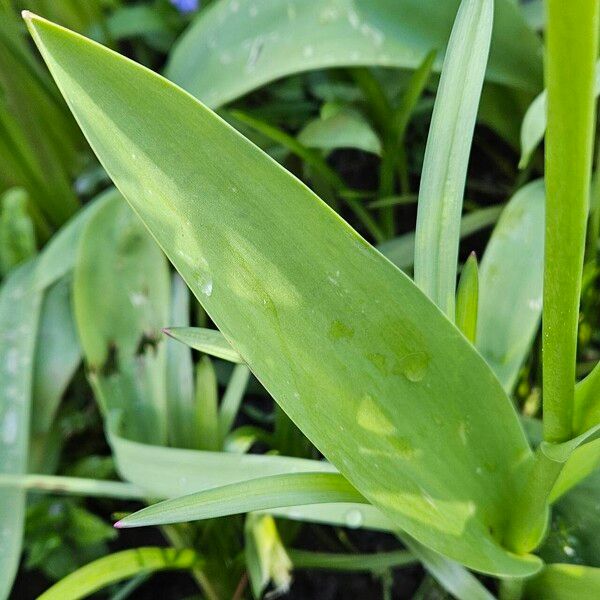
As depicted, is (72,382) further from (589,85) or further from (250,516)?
(589,85)

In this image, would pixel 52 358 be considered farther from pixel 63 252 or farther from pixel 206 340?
pixel 206 340

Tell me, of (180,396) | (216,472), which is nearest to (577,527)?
(216,472)

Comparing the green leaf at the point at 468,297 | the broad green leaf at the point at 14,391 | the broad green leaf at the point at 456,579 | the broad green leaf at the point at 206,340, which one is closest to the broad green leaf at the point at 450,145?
the green leaf at the point at 468,297

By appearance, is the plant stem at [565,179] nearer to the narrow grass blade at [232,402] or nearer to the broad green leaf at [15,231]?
the narrow grass blade at [232,402]

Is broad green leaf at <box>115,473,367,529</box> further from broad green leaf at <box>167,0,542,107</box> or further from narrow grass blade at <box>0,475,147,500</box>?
broad green leaf at <box>167,0,542,107</box>

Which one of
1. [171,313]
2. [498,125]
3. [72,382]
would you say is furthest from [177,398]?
[498,125]

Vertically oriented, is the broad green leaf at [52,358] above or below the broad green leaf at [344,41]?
below
